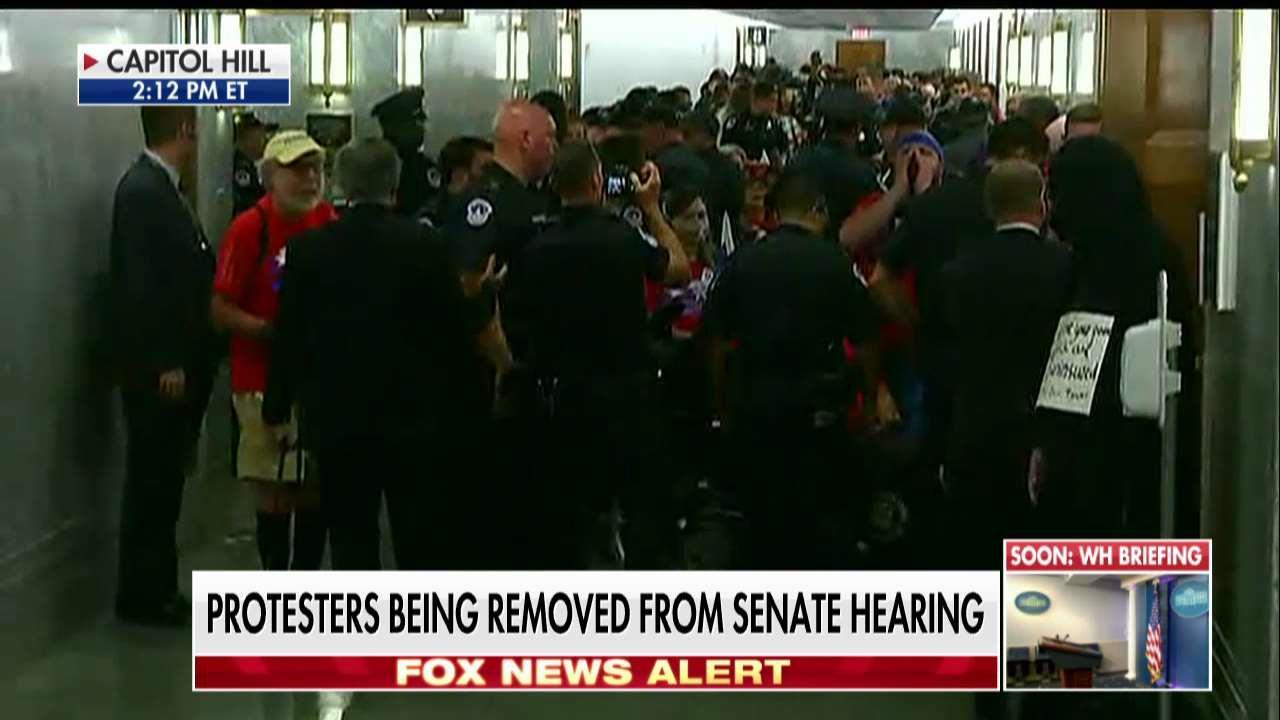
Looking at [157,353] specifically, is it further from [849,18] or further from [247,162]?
[849,18]

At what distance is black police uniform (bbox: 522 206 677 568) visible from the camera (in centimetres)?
413

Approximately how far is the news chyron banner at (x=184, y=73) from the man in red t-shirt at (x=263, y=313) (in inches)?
8.2

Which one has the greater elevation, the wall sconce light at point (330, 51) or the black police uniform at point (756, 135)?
the wall sconce light at point (330, 51)

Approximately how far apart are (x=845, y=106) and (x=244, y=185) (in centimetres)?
126

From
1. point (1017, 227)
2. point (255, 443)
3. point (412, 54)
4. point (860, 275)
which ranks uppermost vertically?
point (412, 54)

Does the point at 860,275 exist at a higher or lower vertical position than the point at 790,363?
higher

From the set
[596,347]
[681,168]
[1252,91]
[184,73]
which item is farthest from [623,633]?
[1252,91]

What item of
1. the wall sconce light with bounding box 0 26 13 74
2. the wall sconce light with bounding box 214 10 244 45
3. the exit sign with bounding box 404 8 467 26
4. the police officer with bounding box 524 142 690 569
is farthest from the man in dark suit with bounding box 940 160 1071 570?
the wall sconce light with bounding box 0 26 13 74

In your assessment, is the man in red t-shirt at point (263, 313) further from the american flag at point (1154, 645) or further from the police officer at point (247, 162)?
the american flag at point (1154, 645)

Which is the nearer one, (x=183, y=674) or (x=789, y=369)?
(x=183, y=674)

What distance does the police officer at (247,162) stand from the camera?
3.96 m

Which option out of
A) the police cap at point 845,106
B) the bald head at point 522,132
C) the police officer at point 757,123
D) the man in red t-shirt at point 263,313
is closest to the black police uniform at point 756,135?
the police officer at point 757,123

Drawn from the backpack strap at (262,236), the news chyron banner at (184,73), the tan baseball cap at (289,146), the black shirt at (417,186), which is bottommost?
the backpack strap at (262,236)

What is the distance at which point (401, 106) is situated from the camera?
4.04 meters
